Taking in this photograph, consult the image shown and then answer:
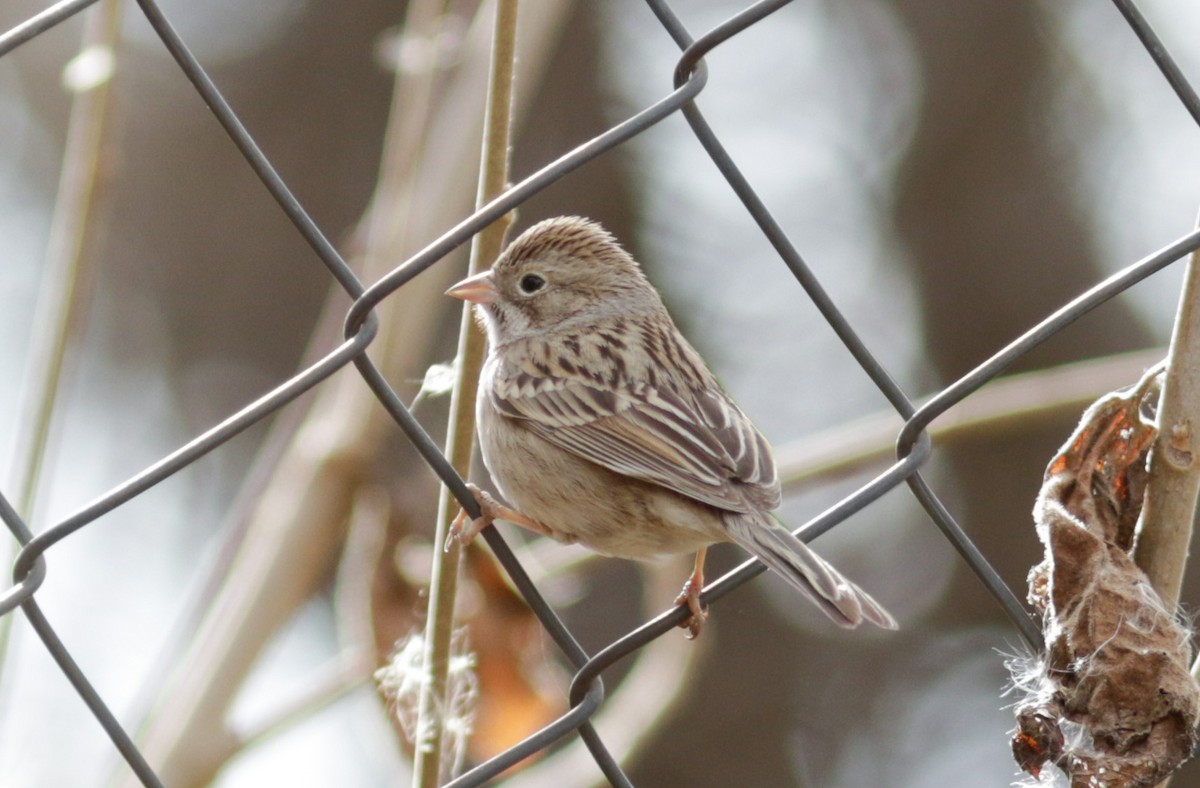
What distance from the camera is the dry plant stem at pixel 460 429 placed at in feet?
7.28

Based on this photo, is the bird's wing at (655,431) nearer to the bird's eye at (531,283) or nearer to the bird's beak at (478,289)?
the bird's beak at (478,289)

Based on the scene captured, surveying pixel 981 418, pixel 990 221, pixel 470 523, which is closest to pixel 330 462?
pixel 470 523

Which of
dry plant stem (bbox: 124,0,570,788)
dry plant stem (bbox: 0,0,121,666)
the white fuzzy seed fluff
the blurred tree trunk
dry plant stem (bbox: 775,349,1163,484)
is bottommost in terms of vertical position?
the blurred tree trunk

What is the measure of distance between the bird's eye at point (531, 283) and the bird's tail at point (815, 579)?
1.48 m

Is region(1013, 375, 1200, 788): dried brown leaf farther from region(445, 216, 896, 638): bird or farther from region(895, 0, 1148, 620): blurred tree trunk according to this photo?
region(895, 0, 1148, 620): blurred tree trunk

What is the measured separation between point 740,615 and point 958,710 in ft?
5.15

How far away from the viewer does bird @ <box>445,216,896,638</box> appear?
308 centimetres

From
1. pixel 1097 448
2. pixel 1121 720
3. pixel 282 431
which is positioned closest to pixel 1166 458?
pixel 1097 448

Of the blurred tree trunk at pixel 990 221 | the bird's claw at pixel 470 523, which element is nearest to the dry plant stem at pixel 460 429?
the bird's claw at pixel 470 523

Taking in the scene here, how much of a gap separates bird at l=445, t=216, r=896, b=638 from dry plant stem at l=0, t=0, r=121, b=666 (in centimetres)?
76

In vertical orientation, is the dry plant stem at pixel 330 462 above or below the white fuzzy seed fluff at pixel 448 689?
above

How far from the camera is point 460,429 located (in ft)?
7.54

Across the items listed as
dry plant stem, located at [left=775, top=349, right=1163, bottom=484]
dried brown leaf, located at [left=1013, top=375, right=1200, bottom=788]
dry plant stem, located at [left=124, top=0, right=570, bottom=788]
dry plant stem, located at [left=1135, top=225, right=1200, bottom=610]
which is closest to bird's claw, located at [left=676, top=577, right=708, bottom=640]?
dry plant stem, located at [left=775, top=349, right=1163, bottom=484]

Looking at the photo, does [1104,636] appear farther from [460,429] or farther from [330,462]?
[330,462]
